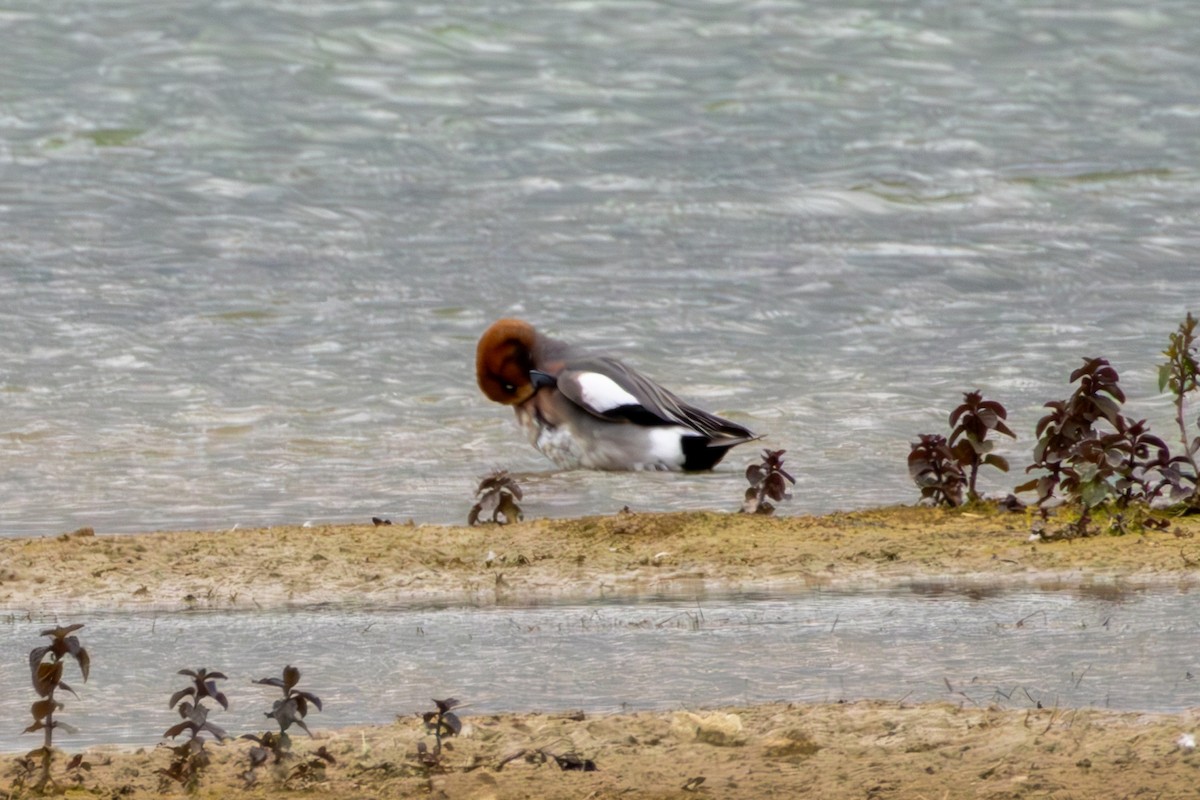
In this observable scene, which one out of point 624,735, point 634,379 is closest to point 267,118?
point 634,379

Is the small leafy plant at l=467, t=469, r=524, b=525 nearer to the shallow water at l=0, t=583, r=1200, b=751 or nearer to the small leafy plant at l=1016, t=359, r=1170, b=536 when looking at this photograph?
the shallow water at l=0, t=583, r=1200, b=751

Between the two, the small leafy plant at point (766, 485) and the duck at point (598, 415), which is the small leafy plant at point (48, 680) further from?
the duck at point (598, 415)

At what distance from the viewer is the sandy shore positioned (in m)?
3.47

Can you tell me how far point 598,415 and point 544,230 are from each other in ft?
17.9

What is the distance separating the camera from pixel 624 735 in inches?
147

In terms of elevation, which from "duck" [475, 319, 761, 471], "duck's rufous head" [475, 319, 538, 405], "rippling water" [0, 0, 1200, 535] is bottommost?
"duck" [475, 319, 761, 471]

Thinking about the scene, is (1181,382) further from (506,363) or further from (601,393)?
(506,363)

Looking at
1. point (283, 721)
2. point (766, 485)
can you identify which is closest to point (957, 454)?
point (766, 485)

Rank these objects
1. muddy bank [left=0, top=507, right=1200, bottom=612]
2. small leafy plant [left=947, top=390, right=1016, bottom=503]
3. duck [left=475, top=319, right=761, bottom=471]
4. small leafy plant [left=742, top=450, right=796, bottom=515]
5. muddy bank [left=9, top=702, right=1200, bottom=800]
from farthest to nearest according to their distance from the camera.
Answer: duck [left=475, top=319, right=761, bottom=471], small leafy plant [left=742, top=450, right=796, bottom=515], small leafy plant [left=947, top=390, right=1016, bottom=503], muddy bank [left=0, top=507, right=1200, bottom=612], muddy bank [left=9, top=702, right=1200, bottom=800]

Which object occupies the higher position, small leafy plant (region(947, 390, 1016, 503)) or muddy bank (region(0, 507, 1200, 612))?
small leafy plant (region(947, 390, 1016, 503))

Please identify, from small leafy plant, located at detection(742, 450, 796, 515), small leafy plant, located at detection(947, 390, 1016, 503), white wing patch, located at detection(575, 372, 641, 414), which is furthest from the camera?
white wing patch, located at detection(575, 372, 641, 414)

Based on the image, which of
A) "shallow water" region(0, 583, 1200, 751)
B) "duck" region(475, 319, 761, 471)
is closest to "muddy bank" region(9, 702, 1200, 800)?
"shallow water" region(0, 583, 1200, 751)

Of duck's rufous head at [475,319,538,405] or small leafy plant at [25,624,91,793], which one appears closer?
small leafy plant at [25,624,91,793]

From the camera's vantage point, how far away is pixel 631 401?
28.8 ft
